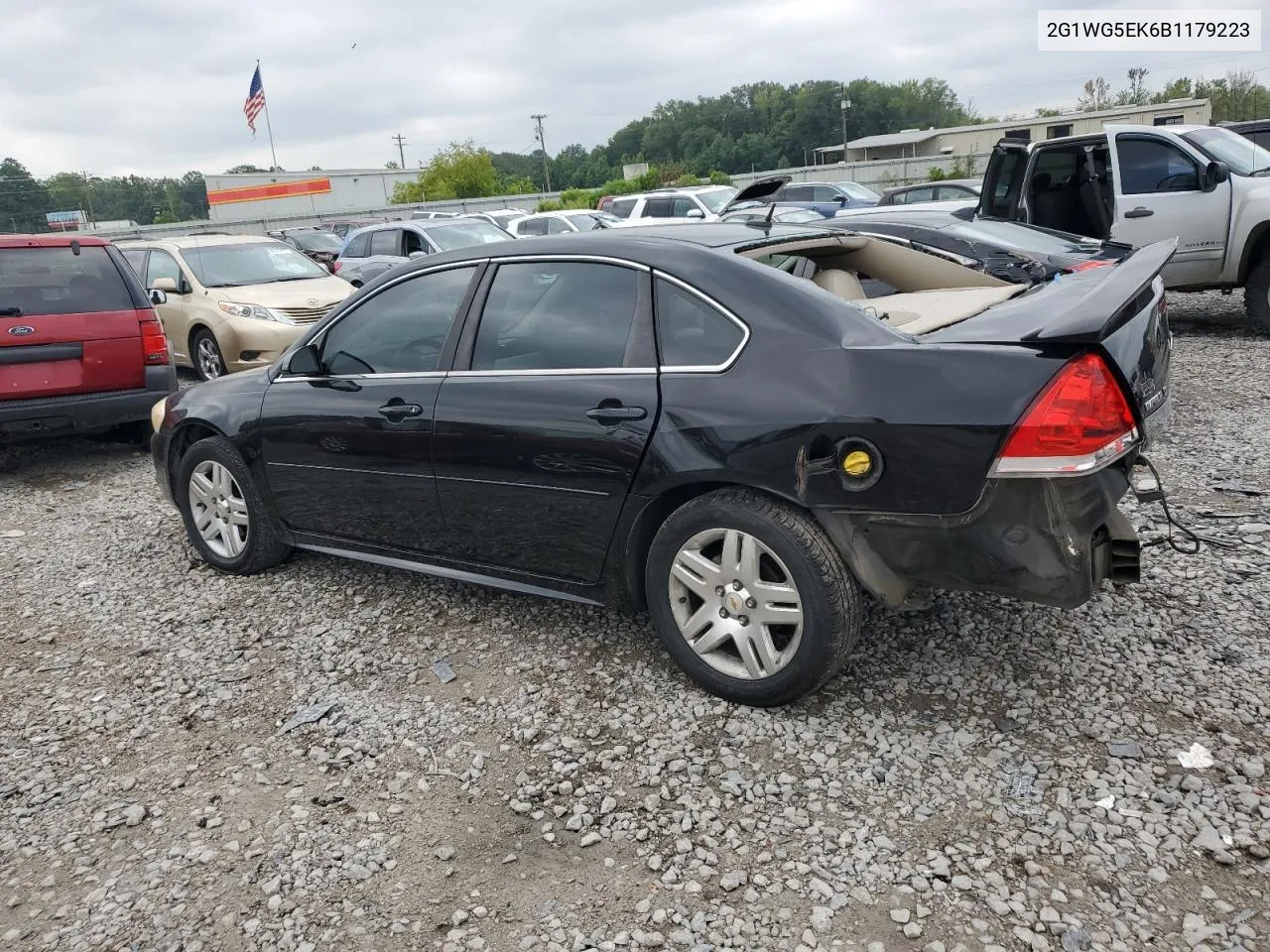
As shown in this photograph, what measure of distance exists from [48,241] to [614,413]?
19.9 feet

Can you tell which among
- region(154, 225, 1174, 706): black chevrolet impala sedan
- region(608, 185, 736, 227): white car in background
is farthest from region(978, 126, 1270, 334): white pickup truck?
region(608, 185, 736, 227): white car in background

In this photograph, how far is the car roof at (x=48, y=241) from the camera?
287 inches

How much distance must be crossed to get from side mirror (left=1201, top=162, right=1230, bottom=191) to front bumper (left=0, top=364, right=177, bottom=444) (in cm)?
906

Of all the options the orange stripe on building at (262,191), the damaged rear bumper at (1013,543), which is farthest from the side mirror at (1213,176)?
the orange stripe on building at (262,191)

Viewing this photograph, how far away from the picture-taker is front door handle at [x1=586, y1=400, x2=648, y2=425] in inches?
135

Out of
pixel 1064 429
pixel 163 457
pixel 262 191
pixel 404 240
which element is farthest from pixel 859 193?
pixel 262 191

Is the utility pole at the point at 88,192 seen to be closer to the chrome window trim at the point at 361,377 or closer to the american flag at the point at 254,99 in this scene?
the american flag at the point at 254,99

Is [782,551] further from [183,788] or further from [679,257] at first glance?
[183,788]

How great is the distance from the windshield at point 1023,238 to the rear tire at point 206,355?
727 centimetres

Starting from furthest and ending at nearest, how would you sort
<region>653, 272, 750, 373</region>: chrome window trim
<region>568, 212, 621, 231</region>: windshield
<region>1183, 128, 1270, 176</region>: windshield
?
<region>568, 212, 621, 231</region>: windshield < <region>1183, 128, 1270, 176</region>: windshield < <region>653, 272, 750, 373</region>: chrome window trim

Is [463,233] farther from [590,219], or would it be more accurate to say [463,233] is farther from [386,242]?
[590,219]

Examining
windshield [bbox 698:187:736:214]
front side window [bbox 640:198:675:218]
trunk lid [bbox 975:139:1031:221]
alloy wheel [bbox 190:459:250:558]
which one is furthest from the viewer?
front side window [bbox 640:198:675:218]

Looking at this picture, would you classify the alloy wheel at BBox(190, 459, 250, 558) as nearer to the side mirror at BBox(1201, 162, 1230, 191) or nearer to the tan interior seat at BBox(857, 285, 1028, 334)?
the tan interior seat at BBox(857, 285, 1028, 334)

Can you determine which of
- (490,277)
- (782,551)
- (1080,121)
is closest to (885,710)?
(782,551)
